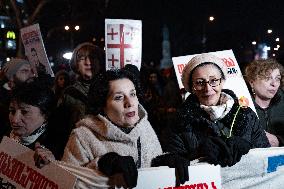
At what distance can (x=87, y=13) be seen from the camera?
2083cm

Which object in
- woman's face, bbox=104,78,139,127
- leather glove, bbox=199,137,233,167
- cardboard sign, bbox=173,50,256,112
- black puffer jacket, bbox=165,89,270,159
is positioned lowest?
leather glove, bbox=199,137,233,167

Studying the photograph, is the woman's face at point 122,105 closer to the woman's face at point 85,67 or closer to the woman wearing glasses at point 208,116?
the woman wearing glasses at point 208,116

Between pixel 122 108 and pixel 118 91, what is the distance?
0.13m

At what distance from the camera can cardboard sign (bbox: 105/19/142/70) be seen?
5.07 metres

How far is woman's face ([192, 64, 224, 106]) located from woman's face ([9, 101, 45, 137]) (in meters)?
1.33

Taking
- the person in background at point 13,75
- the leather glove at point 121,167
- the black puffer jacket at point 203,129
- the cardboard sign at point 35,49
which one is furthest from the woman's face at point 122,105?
the cardboard sign at point 35,49

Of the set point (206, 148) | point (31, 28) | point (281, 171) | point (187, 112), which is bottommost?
point (281, 171)

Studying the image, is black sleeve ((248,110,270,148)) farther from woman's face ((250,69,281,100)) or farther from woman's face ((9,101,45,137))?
woman's face ((9,101,45,137))

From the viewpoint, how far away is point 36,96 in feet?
12.0

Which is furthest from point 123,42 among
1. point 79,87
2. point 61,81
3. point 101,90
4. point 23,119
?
point 61,81

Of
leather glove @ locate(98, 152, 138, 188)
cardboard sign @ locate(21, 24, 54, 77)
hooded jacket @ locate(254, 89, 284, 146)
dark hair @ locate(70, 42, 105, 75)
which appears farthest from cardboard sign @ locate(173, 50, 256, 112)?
leather glove @ locate(98, 152, 138, 188)

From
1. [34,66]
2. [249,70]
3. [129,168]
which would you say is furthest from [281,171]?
[34,66]

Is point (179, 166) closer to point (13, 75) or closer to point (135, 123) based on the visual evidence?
point (135, 123)

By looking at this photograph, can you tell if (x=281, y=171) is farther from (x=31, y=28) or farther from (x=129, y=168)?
(x=31, y=28)
